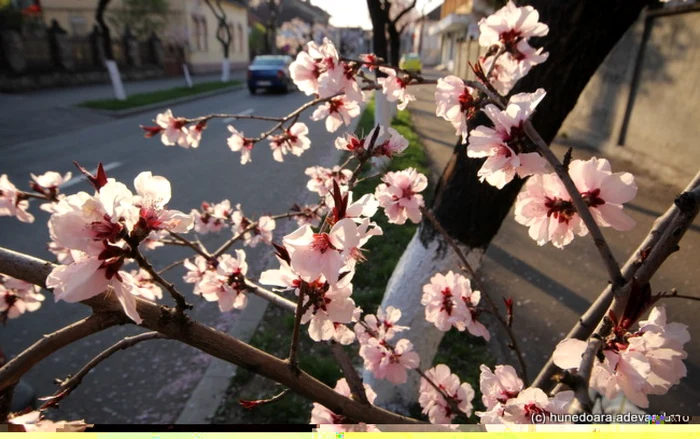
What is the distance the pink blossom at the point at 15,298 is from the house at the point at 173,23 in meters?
Answer: 20.9

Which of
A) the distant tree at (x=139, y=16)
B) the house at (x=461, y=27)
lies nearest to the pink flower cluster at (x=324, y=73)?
the house at (x=461, y=27)

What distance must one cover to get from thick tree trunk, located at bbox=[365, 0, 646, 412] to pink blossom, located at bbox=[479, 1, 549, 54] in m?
0.57

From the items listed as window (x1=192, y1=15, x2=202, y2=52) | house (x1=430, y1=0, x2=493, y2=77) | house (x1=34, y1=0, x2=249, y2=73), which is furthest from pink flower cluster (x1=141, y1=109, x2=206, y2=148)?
window (x1=192, y1=15, x2=202, y2=52)

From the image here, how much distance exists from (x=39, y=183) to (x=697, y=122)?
6625mm

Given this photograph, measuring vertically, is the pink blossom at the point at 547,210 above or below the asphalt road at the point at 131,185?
above

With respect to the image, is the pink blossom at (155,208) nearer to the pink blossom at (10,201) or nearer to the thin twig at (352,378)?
the thin twig at (352,378)

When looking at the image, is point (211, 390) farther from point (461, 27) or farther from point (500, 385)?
point (461, 27)

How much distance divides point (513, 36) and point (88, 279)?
1.04 m

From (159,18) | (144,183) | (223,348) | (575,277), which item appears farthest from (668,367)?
(159,18)

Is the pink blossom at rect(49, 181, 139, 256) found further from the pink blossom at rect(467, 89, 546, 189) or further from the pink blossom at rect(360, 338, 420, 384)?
the pink blossom at rect(360, 338, 420, 384)

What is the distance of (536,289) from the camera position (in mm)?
3768

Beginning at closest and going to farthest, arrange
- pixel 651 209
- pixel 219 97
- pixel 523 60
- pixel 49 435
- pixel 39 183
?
pixel 49 435 → pixel 523 60 → pixel 39 183 → pixel 651 209 → pixel 219 97

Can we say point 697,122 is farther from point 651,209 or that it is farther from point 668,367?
point 668,367

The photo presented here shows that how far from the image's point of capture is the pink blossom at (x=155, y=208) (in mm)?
610
